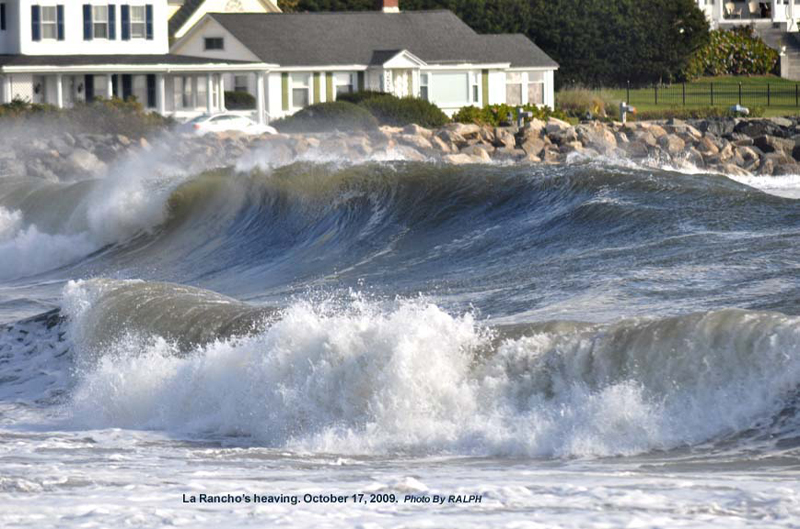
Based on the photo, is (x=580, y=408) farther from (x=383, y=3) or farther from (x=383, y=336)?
(x=383, y=3)

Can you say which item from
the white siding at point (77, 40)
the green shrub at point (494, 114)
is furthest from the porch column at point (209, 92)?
the green shrub at point (494, 114)

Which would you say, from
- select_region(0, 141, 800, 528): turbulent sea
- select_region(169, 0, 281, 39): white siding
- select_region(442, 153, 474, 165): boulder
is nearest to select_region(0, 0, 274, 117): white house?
select_region(169, 0, 281, 39): white siding

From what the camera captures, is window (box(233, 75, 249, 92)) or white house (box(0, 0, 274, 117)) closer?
white house (box(0, 0, 274, 117))

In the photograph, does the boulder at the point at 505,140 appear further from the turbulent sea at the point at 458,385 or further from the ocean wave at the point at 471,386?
the ocean wave at the point at 471,386

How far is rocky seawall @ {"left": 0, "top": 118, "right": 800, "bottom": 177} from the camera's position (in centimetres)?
3809

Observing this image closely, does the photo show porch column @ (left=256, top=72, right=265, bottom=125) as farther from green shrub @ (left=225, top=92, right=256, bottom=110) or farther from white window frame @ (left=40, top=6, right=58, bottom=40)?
white window frame @ (left=40, top=6, right=58, bottom=40)

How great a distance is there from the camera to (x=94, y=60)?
5172cm

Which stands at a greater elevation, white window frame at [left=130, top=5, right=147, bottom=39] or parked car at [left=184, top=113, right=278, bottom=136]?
white window frame at [left=130, top=5, right=147, bottom=39]

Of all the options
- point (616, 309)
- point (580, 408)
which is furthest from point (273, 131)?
point (580, 408)

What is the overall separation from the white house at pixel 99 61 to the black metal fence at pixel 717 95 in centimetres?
2077

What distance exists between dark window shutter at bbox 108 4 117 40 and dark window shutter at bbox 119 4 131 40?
0.26 metres

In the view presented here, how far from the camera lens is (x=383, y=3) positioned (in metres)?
63.6

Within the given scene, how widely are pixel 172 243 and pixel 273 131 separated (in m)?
22.0

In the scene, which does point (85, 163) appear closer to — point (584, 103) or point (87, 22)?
point (87, 22)
